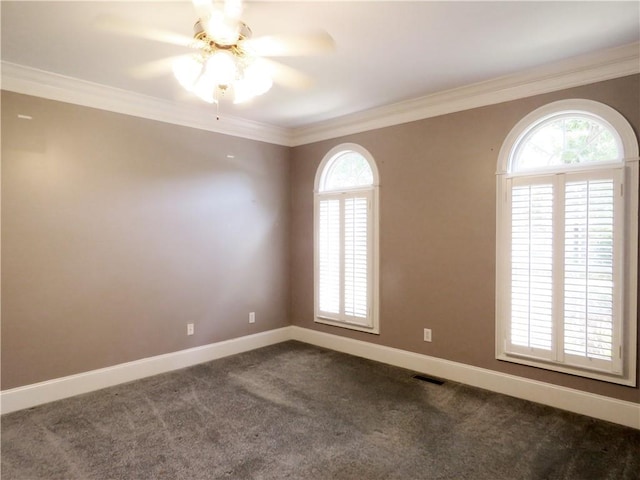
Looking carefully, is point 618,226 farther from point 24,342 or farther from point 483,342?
point 24,342

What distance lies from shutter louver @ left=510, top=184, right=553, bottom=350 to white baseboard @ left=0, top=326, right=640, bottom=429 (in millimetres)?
397

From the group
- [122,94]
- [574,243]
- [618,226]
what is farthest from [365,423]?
[122,94]

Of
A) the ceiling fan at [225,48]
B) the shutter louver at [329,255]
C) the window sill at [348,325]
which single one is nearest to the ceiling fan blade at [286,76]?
the ceiling fan at [225,48]

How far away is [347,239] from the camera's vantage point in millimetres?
4504

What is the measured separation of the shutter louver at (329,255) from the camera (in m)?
4.62

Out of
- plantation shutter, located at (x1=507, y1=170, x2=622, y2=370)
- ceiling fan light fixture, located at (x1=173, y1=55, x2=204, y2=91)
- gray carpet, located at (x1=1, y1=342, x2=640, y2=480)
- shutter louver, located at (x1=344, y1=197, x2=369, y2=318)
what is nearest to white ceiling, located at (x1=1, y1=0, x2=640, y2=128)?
ceiling fan light fixture, located at (x1=173, y1=55, x2=204, y2=91)

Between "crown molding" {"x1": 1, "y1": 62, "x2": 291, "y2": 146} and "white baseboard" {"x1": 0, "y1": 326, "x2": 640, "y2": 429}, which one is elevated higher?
"crown molding" {"x1": 1, "y1": 62, "x2": 291, "y2": 146}

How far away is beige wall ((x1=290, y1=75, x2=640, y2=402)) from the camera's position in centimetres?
335

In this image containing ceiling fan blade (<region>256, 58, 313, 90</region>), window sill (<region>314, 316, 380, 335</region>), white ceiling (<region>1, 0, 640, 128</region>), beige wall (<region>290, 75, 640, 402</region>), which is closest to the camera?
white ceiling (<region>1, 0, 640, 128</region>)

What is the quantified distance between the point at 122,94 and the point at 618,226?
423 centimetres

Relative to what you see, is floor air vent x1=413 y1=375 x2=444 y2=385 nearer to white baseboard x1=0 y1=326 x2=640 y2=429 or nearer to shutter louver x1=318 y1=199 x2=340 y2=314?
white baseboard x1=0 y1=326 x2=640 y2=429

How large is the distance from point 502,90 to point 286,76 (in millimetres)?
1857

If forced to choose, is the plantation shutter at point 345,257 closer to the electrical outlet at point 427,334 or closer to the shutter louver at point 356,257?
the shutter louver at point 356,257

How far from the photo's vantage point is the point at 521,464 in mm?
2357
